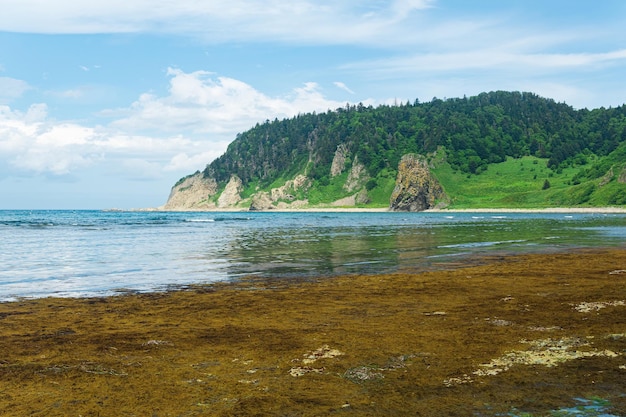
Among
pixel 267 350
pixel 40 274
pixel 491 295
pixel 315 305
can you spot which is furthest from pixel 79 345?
pixel 40 274

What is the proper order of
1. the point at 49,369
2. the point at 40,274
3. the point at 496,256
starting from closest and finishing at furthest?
the point at 49,369 < the point at 40,274 < the point at 496,256

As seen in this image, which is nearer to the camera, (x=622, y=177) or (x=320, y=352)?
(x=320, y=352)

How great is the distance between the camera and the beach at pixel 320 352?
8703 millimetres

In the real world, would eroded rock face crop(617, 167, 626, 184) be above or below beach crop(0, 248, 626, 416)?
above

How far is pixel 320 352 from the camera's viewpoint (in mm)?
11547

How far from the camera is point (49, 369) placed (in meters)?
10.7

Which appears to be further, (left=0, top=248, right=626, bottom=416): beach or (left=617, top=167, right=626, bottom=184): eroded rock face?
(left=617, top=167, right=626, bottom=184): eroded rock face

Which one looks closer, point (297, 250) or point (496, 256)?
point (496, 256)

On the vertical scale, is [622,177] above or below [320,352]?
above

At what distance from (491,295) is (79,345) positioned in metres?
12.7

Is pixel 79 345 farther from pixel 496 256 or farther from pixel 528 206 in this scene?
pixel 528 206

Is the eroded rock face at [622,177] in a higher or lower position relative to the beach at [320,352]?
higher

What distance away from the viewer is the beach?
8.70m

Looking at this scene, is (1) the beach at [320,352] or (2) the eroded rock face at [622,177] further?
(2) the eroded rock face at [622,177]
